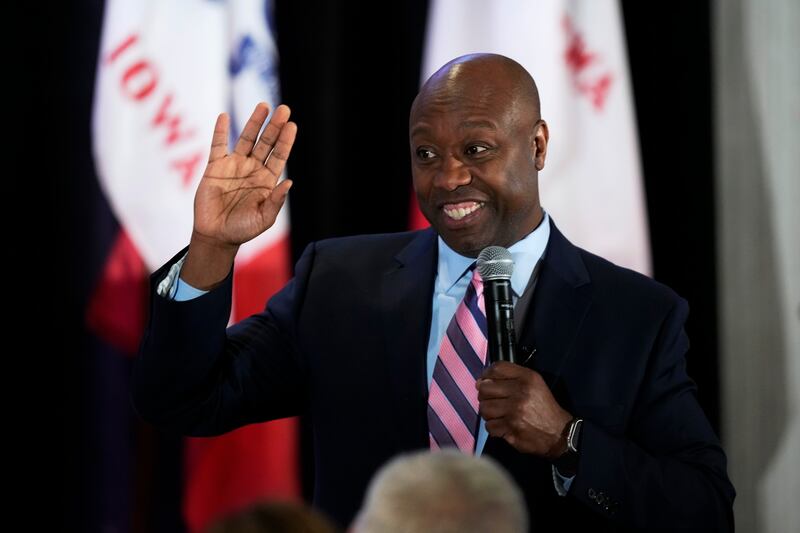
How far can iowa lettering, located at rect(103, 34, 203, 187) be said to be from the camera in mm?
3479

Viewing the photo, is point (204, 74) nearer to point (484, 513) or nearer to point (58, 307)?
point (58, 307)

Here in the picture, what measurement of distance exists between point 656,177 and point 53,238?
79.9 inches

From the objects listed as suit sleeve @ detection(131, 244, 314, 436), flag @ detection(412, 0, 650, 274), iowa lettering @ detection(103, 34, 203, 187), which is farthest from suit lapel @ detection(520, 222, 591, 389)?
iowa lettering @ detection(103, 34, 203, 187)

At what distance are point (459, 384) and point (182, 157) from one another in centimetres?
169

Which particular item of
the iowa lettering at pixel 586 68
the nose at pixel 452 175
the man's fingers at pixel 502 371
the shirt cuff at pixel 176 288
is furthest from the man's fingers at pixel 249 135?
the iowa lettering at pixel 586 68

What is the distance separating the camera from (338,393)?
2283mm

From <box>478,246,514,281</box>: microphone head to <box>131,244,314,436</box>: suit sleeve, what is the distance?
0.51 m

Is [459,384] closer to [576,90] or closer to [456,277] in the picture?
[456,277]

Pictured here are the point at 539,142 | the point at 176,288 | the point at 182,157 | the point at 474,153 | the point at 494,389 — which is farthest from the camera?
the point at 182,157

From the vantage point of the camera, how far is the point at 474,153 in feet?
7.29

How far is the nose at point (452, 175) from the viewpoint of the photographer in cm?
218

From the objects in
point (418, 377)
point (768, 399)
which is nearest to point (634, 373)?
point (418, 377)

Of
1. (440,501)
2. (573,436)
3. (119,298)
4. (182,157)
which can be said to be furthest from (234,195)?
(119,298)

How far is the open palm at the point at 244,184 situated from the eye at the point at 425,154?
0.27 meters
